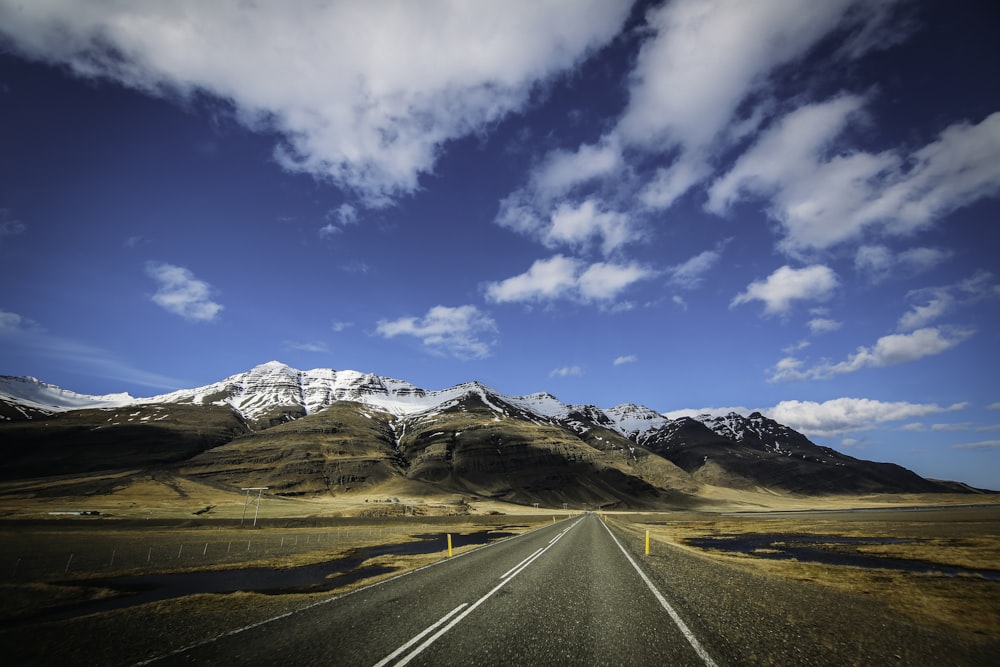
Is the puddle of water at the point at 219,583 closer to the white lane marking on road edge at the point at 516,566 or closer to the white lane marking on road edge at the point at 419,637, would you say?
the white lane marking on road edge at the point at 516,566

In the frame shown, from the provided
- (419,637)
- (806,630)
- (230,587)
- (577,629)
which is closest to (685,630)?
(577,629)

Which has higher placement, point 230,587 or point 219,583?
point 230,587

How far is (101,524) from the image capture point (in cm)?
7325

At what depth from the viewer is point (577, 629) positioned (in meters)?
10.5

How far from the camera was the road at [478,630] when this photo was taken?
8.59 metres

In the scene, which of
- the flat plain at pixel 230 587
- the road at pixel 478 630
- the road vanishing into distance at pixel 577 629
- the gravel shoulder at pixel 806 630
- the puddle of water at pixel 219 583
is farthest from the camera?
the puddle of water at pixel 219 583

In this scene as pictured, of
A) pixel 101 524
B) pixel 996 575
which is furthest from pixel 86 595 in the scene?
pixel 101 524

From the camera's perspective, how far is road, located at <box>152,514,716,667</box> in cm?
859

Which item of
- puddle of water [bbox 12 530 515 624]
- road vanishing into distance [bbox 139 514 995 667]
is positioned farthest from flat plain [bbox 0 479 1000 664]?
road vanishing into distance [bbox 139 514 995 667]

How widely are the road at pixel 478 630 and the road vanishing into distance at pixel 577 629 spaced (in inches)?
1.7

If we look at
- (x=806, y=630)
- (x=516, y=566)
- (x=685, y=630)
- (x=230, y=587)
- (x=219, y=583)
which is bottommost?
(x=219, y=583)

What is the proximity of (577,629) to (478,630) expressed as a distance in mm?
2486

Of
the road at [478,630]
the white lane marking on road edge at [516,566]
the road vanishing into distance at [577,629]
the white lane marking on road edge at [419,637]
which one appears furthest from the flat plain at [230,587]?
the white lane marking on road edge at [516,566]

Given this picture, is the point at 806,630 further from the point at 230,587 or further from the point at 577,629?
the point at 230,587
